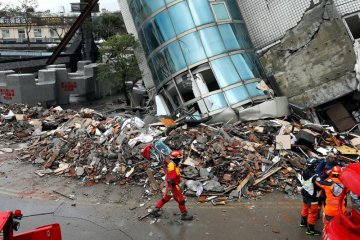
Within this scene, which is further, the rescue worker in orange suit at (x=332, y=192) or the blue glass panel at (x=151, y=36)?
the blue glass panel at (x=151, y=36)

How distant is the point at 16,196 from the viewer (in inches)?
358

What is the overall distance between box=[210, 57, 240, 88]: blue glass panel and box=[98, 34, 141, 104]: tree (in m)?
5.52

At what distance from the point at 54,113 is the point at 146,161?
6.66 metres

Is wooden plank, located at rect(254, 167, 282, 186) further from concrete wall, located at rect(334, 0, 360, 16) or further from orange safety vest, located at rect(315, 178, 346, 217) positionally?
concrete wall, located at rect(334, 0, 360, 16)

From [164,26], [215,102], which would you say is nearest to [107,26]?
[164,26]

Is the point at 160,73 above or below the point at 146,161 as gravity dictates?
above

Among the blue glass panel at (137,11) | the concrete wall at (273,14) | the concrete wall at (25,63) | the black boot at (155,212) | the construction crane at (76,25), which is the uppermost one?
the construction crane at (76,25)

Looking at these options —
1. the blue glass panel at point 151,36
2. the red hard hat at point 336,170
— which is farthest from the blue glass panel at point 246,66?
the red hard hat at point 336,170

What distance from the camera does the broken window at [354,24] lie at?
547 inches

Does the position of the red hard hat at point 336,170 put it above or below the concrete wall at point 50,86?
below

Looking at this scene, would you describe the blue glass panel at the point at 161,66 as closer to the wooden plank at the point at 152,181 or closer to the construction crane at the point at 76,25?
the wooden plank at the point at 152,181

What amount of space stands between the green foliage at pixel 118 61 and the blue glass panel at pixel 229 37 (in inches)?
200

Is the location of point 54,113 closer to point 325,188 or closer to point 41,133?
point 41,133

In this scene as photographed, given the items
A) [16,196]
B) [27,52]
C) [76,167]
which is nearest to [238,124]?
[76,167]
